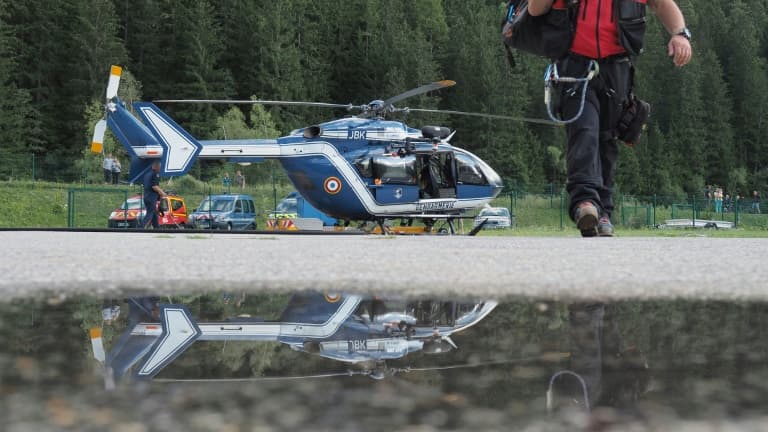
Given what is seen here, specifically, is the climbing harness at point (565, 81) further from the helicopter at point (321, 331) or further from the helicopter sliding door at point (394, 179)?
the helicopter sliding door at point (394, 179)

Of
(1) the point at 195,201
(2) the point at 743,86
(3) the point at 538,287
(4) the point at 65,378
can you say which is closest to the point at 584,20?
(3) the point at 538,287

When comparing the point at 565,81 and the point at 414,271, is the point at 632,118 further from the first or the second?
the point at 414,271

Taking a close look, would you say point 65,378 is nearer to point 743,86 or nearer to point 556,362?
point 556,362

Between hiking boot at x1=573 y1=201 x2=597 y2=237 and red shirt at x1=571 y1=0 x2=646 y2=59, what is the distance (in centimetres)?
110

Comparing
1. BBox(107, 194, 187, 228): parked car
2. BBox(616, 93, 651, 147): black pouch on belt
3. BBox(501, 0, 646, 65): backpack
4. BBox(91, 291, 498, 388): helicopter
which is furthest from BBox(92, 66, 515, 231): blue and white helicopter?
BBox(91, 291, 498, 388): helicopter

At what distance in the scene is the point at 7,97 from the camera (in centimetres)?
4928

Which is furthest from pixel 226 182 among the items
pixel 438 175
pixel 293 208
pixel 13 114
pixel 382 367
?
pixel 382 367

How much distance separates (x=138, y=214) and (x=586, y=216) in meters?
22.3

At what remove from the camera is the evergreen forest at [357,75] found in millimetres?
53875

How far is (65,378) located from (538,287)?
2.27 m

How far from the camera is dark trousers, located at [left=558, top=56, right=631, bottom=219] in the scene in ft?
20.0

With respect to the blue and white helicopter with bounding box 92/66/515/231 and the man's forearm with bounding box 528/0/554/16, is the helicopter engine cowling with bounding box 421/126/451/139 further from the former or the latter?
the man's forearm with bounding box 528/0/554/16

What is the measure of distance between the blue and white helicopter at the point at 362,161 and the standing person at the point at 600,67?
964 centimetres

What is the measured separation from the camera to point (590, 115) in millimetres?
6148
